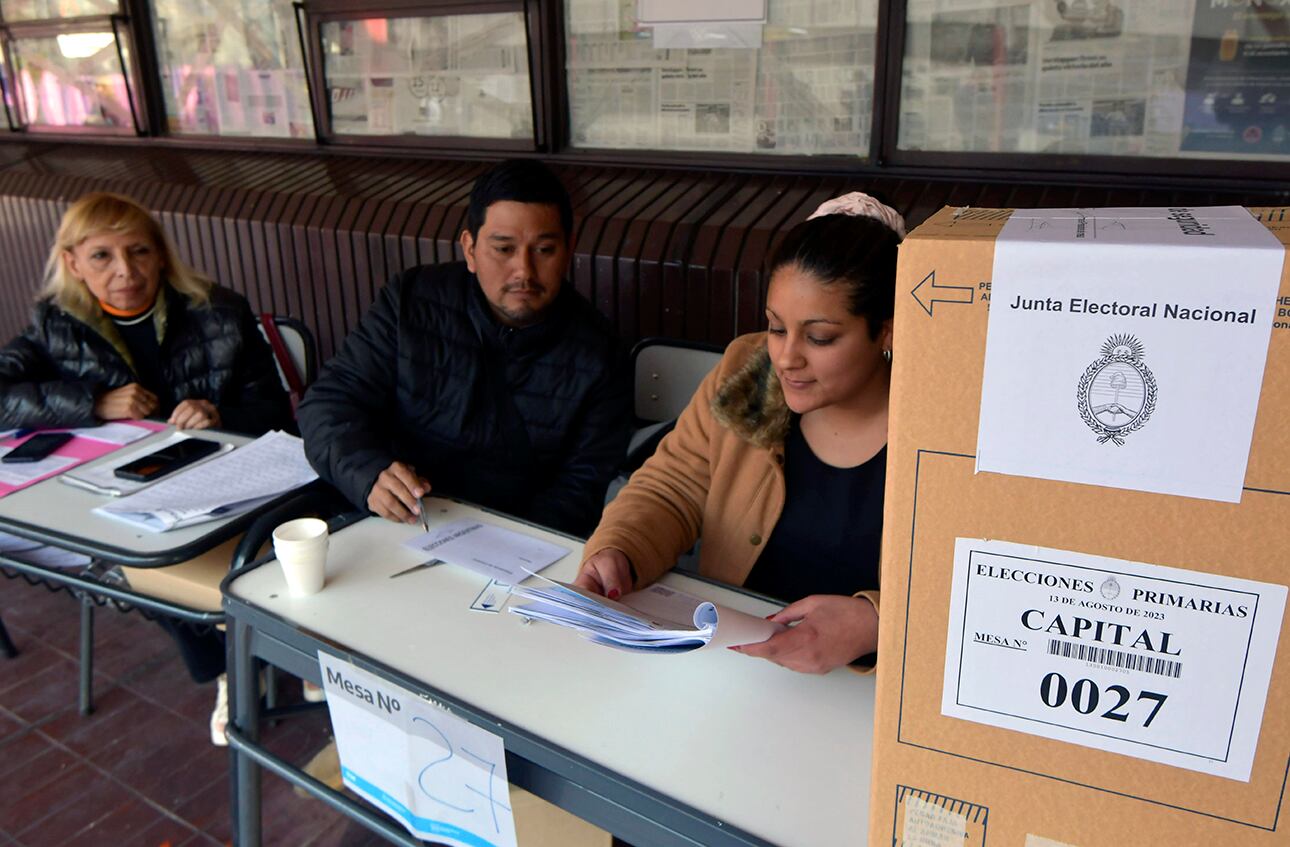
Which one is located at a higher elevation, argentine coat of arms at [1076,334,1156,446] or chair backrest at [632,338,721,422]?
argentine coat of arms at [1076,334,1156,446]

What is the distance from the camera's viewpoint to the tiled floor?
2.10 metres

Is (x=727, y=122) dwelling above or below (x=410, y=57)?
below

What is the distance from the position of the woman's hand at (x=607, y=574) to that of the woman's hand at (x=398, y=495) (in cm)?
40

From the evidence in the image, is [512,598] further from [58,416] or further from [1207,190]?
[1207,190]

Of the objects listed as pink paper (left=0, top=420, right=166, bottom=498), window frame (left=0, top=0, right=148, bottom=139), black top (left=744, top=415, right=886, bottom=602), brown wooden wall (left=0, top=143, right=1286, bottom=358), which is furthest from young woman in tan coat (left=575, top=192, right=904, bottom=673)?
window frame (left=0, top=0, right=148, bottom=139)

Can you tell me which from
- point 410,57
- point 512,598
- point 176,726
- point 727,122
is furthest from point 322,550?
point 410,57

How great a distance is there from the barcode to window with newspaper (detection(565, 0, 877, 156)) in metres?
2.58

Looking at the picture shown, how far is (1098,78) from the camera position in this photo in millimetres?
2605

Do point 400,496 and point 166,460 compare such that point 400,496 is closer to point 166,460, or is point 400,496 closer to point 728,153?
point 166,460

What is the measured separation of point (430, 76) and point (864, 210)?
2.79m

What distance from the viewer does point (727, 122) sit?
10.5ft

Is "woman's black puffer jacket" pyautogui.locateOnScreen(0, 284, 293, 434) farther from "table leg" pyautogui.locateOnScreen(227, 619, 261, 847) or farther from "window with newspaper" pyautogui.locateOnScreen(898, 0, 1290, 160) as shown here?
"window with newspaper" pyautogui.locateOnScreen(898, 0, 1290, 160)

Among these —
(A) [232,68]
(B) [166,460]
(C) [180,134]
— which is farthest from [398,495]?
(C) [180,134]

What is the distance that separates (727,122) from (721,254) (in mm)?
615
